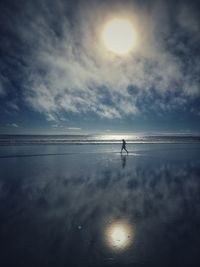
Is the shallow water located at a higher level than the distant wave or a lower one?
lower

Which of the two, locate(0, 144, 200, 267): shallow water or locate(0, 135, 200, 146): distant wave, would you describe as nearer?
locate(0, 144, 200, 267): shallow water

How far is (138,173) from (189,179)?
11.0 ft

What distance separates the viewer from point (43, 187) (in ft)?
31.4

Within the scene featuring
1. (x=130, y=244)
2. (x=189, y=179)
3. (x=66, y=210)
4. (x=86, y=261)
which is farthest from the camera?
(x=189, y=179)

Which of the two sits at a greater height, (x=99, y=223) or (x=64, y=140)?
(x=64, y=140)

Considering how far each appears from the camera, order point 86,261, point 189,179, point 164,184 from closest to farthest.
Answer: point 86,261 < point 164,184 < point 189,179

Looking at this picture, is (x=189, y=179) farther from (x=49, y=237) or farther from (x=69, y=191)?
(x=49, y=237)

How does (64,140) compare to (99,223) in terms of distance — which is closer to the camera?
(99,223)

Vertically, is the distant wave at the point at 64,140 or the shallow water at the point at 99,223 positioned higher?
the distant wave at the point at 64,140

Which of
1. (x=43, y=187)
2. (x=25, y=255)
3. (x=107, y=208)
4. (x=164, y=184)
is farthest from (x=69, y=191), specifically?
(x=164, y=184)

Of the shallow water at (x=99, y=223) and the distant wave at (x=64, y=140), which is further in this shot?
the distant wave at (x=64, y=140)

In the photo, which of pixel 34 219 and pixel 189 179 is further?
pixel 189 179

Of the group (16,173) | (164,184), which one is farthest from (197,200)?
(16,173)

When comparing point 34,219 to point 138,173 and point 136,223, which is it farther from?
point 138,173
